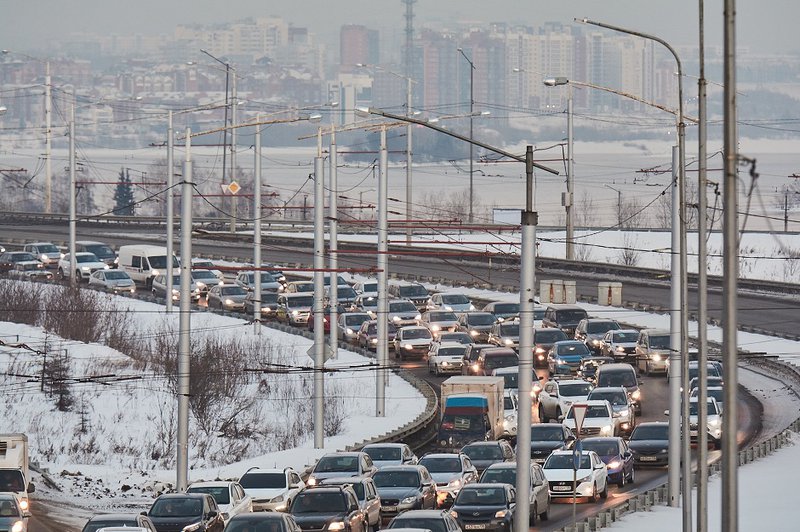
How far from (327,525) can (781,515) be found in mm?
9795

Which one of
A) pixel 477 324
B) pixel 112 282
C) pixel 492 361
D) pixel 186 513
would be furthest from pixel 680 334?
pixel 112 282

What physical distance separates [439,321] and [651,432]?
22.6m

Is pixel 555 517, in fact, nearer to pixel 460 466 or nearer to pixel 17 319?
pixel 460 466

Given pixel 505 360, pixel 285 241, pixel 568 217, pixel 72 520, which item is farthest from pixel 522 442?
pixel 285 241

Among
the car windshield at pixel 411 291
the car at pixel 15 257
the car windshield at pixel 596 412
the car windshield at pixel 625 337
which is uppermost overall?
the car at pixel 15 257

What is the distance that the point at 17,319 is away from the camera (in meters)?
67.0

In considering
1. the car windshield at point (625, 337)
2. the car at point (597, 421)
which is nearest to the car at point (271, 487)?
the car at point (597, 421)

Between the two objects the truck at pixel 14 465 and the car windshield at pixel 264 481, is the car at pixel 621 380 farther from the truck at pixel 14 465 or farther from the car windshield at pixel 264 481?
the truck at pixel 14 465

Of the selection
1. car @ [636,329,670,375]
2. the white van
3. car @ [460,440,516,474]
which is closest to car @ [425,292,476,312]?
car @ [636,329,670,375]

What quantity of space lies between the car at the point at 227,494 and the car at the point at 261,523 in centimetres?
453

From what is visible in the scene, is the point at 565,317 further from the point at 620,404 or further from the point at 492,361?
the point at 620,404

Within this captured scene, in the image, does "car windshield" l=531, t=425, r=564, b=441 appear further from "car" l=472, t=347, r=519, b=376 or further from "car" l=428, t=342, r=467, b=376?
"car" l=428, t=342, r=467, b=376

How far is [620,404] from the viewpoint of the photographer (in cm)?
4684

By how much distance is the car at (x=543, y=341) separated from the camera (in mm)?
59125
